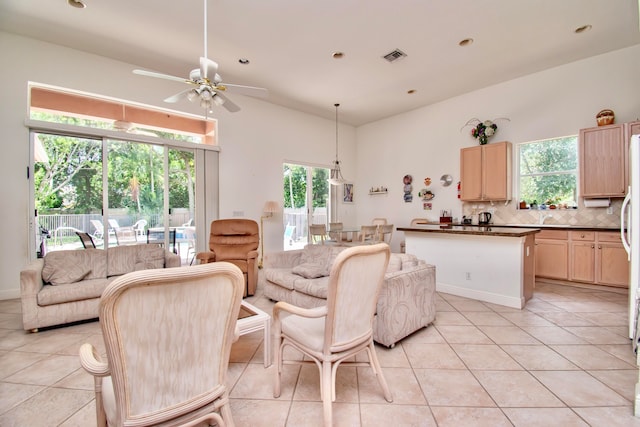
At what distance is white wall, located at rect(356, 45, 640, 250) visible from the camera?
165 inches

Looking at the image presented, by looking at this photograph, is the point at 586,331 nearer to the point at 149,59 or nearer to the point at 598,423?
the point at 598,423

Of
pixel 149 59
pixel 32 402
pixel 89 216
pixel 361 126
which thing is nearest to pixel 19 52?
pixel 149 59

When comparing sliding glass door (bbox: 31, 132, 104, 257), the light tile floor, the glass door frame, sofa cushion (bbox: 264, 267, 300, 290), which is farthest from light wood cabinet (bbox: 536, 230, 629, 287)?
sliding glass door (bbox: 31, 132, 104, 257)

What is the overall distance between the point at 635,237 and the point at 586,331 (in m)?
1.12

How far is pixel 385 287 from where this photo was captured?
2309 mm

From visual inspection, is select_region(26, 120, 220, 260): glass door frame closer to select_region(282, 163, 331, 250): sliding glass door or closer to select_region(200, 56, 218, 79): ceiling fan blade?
select_region(282, 163, 331, 250): sliding glass door

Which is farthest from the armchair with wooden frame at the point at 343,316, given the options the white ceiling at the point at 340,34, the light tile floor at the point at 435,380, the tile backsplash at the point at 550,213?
the tile backsplash at the point at 550,213

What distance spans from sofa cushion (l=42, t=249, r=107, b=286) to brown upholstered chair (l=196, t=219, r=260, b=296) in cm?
107

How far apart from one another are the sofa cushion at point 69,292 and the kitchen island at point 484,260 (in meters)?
3.89

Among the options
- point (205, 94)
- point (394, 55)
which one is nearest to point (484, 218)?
point (394, 55)

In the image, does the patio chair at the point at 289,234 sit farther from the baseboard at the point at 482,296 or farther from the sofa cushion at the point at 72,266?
the sofa cushion at the point at 72,266

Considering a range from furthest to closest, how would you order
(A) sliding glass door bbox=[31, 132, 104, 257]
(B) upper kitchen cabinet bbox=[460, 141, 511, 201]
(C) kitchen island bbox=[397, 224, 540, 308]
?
(B) upper kitchen cabinet bbox=[460, 141, 511, 201] → (A) sliding glass door bbox=[31, 132, 104, 257] → (C) kitchen island bbox=[397, 224, 540, 308]

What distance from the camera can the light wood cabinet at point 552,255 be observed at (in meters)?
4.26

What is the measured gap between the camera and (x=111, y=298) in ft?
2.77
